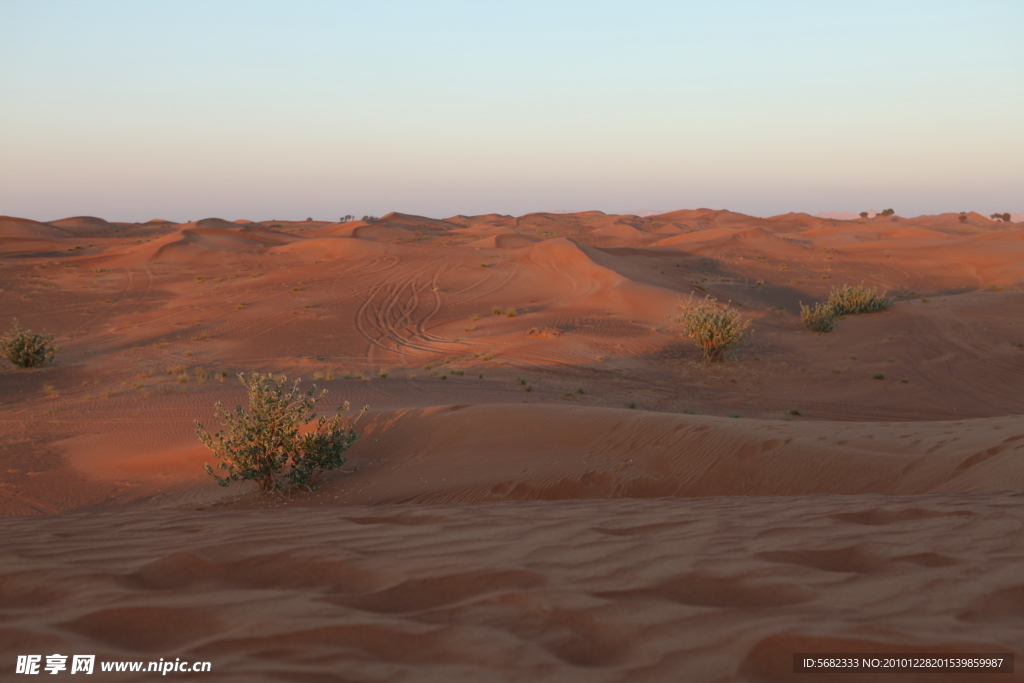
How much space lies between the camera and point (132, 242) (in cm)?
5247

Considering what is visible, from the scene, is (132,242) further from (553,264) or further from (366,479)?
(366,479)

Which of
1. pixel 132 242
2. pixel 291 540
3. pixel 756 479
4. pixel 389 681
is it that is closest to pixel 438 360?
pixel 756 479

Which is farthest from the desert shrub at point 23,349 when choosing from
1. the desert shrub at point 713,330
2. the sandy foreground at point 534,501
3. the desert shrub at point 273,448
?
the desert shrub at point 713,330

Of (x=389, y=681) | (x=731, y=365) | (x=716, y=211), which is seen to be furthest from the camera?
(x=716, y=211)

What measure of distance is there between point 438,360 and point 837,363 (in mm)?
10272

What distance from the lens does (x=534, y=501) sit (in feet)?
17.2

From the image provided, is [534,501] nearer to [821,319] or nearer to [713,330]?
[713,330]

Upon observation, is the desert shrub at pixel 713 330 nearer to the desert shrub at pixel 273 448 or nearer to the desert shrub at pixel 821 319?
the desert shrub at pixel 821 319

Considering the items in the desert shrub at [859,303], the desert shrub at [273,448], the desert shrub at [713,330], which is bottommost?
the desert shrub at [273,448]

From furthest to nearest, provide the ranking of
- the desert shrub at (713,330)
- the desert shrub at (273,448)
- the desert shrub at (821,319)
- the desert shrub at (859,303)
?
the desert shrub at (859,303), the desert shrub at (821,319), the desert shrub at (713,330), the desert shrub at (273,448)

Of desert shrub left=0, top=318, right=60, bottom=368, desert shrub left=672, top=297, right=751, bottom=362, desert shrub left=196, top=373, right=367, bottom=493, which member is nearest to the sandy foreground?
desert shrub left=196, top=373, right=367, bottom=493

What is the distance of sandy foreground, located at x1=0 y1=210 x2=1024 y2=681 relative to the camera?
2.45 metres

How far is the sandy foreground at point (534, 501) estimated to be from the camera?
2449 mm

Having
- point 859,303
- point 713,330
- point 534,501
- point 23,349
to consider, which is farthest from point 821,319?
point 23,349
